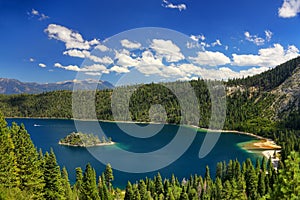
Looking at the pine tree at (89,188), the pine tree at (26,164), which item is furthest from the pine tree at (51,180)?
the pine tree at (89,188)

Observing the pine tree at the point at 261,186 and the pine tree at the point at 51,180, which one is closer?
the pine tree at the point at 51,180

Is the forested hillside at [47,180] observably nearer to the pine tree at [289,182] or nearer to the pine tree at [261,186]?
the pine tree at [289,182]

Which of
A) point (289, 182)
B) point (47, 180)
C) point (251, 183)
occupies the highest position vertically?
point (289, 182)

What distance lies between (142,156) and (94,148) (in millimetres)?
23012

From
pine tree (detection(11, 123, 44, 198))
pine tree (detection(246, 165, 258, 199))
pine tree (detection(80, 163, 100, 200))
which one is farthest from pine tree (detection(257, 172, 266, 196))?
pine tree (detection(11, 123, 44, 198))

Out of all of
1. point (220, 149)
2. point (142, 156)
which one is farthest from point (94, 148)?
point (220, 149)

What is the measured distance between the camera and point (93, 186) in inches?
1355

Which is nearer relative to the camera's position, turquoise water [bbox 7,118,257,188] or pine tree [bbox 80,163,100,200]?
pine tree [bbox 80,163,100,200]

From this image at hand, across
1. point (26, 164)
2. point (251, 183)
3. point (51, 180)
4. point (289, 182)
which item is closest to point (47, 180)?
point (51, 180)

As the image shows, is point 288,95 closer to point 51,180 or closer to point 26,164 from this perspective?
point 51,180

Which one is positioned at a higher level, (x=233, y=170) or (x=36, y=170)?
(x=36, y=170)

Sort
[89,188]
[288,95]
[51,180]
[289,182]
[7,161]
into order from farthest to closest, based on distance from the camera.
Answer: [288,95], [89,188], [51,180], [7,161], [289,182]

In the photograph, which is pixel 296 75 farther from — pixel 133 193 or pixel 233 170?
pixel 133 193

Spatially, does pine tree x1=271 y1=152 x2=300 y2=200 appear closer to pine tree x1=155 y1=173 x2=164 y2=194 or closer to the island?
pine tree x1=155 y1=173 x2=164 y2=194
